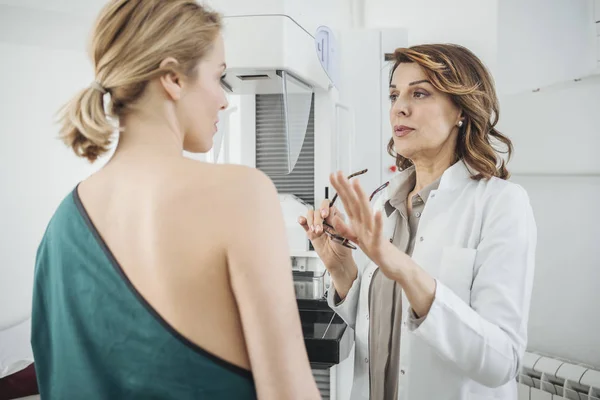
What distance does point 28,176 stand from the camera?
2105 mm

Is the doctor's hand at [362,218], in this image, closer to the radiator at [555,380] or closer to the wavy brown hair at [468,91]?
the wavy brown hair at [468,91]

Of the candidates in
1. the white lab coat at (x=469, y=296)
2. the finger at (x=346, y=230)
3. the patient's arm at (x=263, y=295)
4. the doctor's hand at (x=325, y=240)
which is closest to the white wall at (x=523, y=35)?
the white lab coat at (x=469, y=296)

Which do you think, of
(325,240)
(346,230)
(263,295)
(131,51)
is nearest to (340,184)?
(346,230)

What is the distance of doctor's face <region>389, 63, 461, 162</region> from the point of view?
128 centimetres

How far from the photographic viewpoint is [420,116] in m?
1.28

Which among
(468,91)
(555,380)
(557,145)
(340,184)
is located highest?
(468,91)

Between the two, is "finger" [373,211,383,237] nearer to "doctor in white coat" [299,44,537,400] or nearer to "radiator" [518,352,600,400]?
"doctor in white coat" [299,44,537,400]

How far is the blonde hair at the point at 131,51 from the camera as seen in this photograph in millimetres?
716

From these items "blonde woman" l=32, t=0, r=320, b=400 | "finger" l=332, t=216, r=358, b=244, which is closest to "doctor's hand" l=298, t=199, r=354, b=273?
"finger" l=332, t=216, r=358, b=244

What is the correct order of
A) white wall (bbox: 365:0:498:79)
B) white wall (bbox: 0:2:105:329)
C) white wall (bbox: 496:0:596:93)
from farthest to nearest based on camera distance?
white wall (bbox: 365:0:498:79)
white wall (bbox: 0:2:105:329)
white wall (bbox: 496:0:596:93)

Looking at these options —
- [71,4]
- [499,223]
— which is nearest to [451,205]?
[499,223]

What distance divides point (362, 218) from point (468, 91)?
1.83ft

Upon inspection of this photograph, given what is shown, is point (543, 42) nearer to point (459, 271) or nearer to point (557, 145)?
point (557, 145)

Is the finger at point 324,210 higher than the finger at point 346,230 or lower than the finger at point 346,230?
higher
